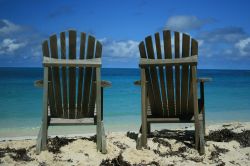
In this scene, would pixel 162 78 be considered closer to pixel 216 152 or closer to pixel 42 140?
pixel 216 152

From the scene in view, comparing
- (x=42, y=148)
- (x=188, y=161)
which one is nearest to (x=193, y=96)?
(x=188, y=161)

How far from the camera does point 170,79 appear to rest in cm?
446

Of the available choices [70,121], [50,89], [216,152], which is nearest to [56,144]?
[70,121]

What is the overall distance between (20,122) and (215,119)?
538 cm

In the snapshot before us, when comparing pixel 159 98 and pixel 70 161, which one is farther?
pixel 159 98

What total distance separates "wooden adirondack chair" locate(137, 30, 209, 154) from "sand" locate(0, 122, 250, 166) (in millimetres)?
198

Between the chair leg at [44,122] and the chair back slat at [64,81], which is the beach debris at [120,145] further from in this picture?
the chair leg at [44,122]

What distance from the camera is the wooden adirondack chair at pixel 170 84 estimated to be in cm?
430

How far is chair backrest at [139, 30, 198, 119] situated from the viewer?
430cm

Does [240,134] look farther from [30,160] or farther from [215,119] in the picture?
[215,119]

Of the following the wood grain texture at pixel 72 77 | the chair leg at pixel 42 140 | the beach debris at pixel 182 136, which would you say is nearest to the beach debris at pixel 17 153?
the chair leg at pixel 42 140

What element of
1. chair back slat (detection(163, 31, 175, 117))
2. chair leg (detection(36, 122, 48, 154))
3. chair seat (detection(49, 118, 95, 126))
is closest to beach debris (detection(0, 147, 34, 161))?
chair leg (detection(36, 122, 48, 154))

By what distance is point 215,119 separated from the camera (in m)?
9.88

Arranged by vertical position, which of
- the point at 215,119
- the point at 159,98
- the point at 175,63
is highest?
the point at 175,63
